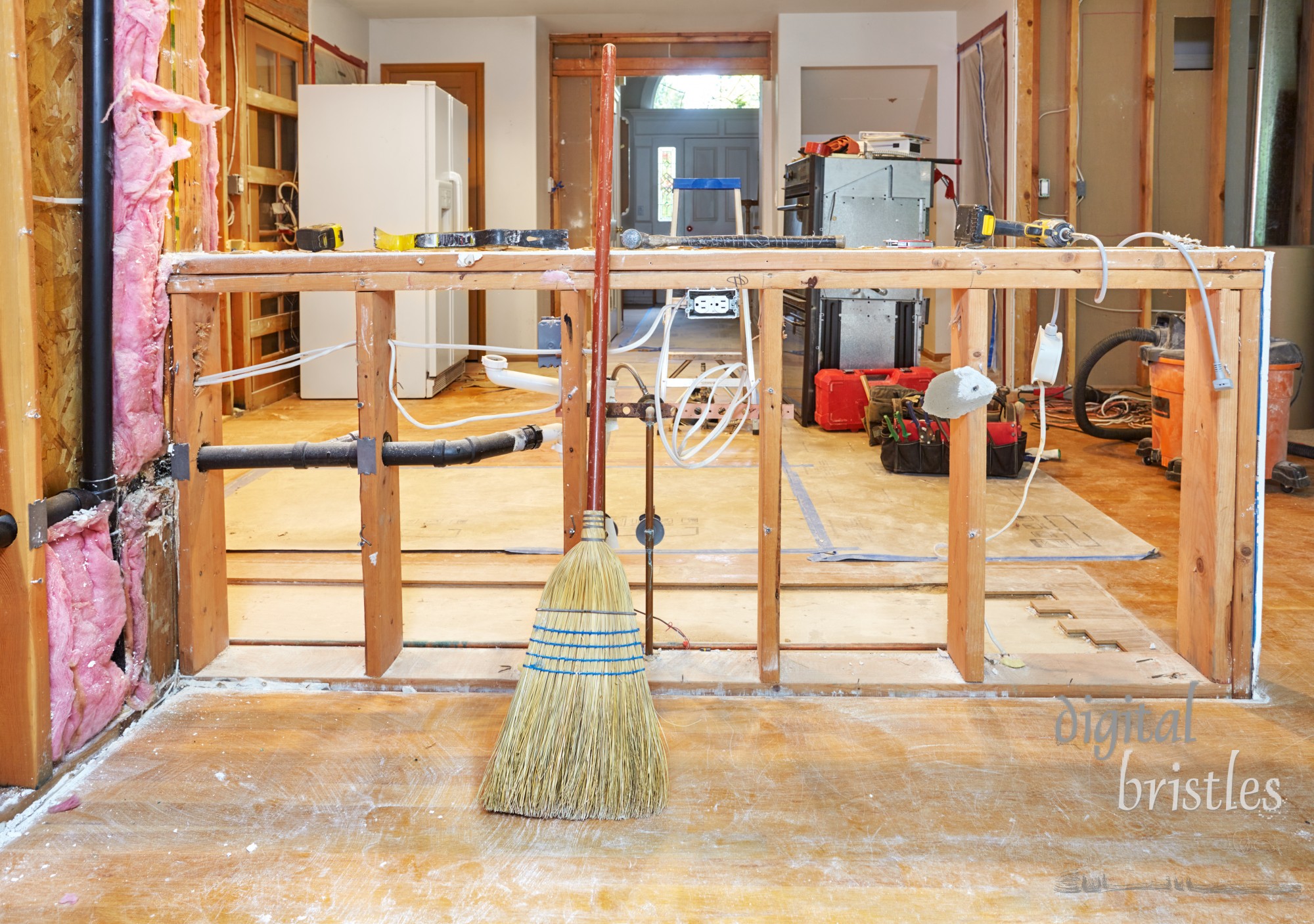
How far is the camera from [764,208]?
8.67m

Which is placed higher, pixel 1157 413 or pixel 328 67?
pixel 328 67

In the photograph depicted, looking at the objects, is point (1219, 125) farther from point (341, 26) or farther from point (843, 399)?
point (341, 26)

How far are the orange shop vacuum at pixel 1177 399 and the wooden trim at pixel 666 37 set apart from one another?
471cm

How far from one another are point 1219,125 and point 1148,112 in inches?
14.9

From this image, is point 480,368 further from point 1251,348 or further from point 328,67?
point 1251,348

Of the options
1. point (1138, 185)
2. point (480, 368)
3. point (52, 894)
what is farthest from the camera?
point (480, 368)

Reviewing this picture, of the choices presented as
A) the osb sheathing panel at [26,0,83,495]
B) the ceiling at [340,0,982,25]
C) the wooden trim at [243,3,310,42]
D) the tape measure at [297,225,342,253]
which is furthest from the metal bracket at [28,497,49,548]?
the ceiling at [340,0,982,25]

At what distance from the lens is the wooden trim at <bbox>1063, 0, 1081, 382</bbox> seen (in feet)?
20.7

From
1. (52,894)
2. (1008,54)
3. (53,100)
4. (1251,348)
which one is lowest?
(52,894)

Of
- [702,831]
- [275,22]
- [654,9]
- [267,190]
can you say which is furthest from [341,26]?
[702,831]

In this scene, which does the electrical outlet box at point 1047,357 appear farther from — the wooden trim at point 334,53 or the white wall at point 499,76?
the white wall at point 499,76

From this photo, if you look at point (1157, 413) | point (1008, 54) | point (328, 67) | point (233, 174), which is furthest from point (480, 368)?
point (1157, 413)

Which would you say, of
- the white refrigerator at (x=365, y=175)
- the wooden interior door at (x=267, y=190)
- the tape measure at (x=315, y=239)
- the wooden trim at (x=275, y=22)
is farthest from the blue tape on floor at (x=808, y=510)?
the wooden trim at (x=275, y=22)

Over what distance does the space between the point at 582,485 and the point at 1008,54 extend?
5.48 metres
